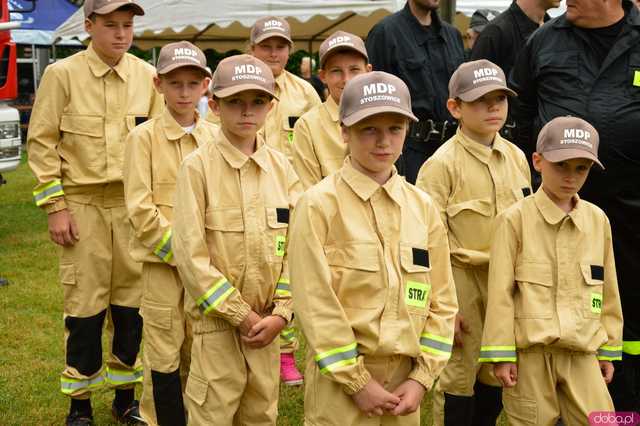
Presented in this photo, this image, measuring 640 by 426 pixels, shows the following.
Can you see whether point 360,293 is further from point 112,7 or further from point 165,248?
point 112,7

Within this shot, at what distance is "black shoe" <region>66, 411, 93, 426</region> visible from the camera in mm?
5148

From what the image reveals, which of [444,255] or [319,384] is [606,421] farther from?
[319,384]

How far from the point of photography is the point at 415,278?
345 cm

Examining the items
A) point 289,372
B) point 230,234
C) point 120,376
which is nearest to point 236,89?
point 230,234

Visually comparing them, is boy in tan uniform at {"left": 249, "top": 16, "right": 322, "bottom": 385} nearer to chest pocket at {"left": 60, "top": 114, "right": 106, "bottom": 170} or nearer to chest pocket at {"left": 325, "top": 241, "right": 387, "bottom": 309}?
chest pocket at {"left": 60, "top": 114, "right": 106, "bottom": 170}

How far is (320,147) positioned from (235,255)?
1435mm

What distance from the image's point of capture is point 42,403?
5.56 m

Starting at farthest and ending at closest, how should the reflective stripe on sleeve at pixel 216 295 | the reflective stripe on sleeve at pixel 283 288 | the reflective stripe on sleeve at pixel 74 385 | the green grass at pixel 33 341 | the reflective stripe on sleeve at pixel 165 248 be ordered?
1. the green grass at pixel 33 341
2. the reflective stripe on sleeve at pixel 74 385
3. the reflective stripe on sleeve at pixel 165 248
4. the reflective stripe on sleeve at pixel 283 288
5. the reflective stripe on sleeve at pixel 216 295

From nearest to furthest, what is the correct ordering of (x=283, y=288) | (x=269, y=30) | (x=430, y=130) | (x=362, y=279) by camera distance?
(x=362, y=279) → (x=283, y=288) → (x=430, y=130) → (x=269, y=30)

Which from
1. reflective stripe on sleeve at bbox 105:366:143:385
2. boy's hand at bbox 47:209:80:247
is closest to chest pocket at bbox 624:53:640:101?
boy's hand at bbox 47:209:80:247

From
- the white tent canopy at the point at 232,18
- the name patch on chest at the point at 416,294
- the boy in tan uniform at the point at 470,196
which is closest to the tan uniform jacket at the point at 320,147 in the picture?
the boy in tan uniform at the point at 470,196

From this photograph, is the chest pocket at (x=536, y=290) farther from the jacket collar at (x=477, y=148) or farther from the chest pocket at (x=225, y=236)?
the chest pocket at (x=225, y=236)

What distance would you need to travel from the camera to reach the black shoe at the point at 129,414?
5.27m

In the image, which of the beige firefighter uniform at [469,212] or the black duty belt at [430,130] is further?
the black duty belt at [430,130]
